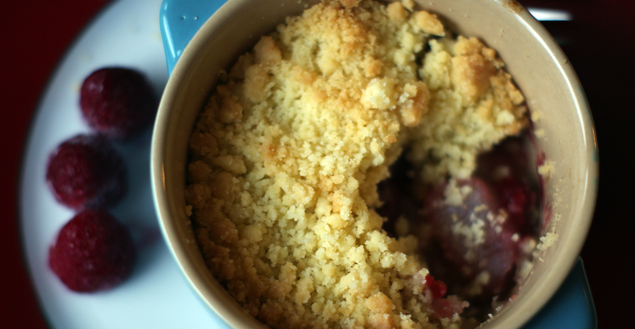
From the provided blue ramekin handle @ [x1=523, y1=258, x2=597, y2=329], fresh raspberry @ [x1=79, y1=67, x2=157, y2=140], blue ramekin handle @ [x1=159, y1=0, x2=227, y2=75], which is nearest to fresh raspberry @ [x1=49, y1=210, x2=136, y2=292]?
fresh raspberry @ [x1=79, y1=67, x2=157, y2=140]

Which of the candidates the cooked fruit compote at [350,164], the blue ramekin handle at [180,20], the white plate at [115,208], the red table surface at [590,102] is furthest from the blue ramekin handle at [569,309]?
the blue ramekin handle at [180,20]

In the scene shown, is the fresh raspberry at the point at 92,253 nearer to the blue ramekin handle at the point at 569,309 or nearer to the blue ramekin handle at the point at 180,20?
the blue ramekin handle at the point at 180,20

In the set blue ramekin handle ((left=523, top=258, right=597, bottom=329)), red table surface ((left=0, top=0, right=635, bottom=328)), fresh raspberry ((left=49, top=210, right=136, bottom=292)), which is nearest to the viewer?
blue ramekin handle ((left=523, top=258, right=597, bottom=329))

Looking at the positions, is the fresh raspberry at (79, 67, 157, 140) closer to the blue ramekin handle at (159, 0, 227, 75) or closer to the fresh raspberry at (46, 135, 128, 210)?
the fresh raspberry at (46, 135, 128, 210)

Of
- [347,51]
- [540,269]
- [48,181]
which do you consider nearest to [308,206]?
[347,51]

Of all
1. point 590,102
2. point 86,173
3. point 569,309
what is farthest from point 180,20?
point 590,102
